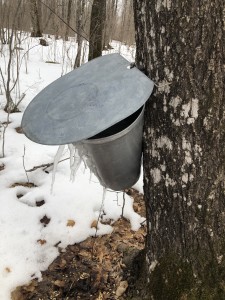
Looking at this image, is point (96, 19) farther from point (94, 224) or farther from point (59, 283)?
point (59, 283)

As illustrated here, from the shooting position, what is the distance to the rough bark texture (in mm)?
1027

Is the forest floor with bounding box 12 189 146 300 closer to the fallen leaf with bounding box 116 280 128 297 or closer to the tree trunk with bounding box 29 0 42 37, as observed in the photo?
the fallen leaf with bounding box 116 280 128 297

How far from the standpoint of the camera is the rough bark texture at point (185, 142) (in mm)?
1027

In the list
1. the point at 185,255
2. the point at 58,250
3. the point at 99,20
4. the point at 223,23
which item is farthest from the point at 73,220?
the point at 99,20

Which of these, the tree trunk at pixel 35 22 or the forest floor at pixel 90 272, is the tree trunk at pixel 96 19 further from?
the tree trunk at pixel 35 22

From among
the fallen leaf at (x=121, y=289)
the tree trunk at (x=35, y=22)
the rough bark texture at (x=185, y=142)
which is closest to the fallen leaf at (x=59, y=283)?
the fallen leaf at (x=121, y=289)

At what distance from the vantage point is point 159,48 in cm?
109

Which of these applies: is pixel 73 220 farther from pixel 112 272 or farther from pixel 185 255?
pixel 185 255

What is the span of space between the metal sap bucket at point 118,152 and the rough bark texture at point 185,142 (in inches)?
2.5

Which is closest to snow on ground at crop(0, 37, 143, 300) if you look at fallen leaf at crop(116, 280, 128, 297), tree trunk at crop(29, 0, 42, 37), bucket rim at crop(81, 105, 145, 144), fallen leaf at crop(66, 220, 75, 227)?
fallen leaf at crop(66, 220, 75, 227)

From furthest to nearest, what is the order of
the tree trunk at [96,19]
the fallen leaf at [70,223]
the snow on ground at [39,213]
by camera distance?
the tree trunk at [96,19] < the fallen leaf at [70,223] < the snow on ground at [39,213]

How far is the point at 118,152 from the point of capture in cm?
110

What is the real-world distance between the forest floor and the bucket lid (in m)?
0.92

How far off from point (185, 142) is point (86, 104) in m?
0.36
